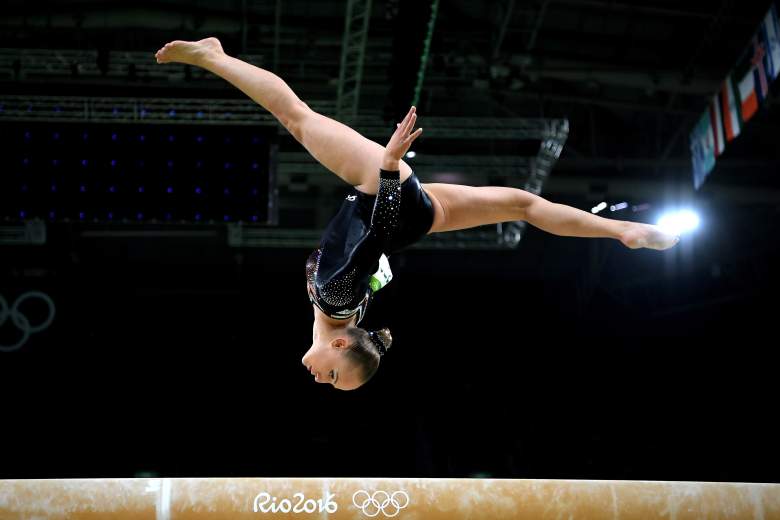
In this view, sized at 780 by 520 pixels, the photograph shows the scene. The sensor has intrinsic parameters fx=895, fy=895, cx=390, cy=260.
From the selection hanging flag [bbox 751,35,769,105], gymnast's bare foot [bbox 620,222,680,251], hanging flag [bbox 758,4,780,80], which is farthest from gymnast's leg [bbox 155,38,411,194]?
hanging flag [bbox 751,35,769,105]

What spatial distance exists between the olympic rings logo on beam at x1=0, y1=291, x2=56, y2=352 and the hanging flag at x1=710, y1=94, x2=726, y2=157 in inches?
338

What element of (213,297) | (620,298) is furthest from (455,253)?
(213,297)

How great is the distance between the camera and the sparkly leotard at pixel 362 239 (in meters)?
3.58

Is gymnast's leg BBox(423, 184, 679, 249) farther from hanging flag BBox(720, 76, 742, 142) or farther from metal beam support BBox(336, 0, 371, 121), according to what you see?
hanging flag BBox(720, 76, 742, 142)

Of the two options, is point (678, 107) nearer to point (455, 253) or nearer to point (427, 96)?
point (427, 96)

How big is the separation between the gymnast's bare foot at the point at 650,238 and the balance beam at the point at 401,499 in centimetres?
130

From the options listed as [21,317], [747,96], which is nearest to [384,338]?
[747,96]

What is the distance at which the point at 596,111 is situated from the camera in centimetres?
1134

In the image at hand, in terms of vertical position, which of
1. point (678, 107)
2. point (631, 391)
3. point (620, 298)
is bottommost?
point (631, 391)

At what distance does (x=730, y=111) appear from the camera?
8133mm

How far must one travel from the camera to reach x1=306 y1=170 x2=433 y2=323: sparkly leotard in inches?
141

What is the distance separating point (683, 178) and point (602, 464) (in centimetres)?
403

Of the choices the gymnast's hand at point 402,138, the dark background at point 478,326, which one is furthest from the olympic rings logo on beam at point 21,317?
the gymnast's hand at point 402,138

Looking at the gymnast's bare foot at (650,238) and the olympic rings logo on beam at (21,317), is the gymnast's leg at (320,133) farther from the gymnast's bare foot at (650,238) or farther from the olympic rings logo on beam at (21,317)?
the olympic rings logo on beam at (21,317)
